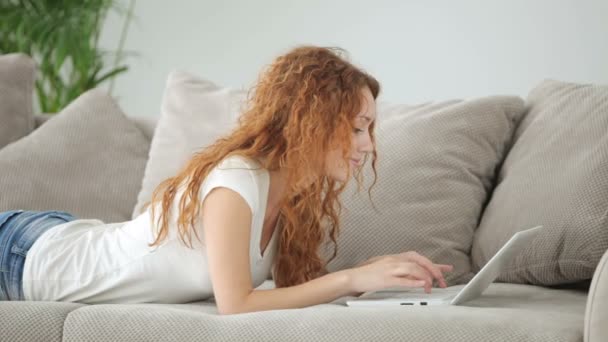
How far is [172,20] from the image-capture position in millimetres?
4211

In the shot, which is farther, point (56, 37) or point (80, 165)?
point (56, 37)

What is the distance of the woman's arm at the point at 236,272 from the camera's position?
1.71 meters

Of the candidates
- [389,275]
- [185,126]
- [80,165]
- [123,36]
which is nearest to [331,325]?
[389,275]

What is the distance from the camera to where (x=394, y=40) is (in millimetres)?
3715

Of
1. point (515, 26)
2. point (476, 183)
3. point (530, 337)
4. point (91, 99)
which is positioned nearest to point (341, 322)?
point (530, 337)

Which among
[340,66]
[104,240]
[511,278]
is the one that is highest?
[340,66]

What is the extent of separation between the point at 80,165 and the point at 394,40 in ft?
5.17

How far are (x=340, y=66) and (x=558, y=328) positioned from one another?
0.64 metres

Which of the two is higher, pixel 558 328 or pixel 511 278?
pixel 558 328

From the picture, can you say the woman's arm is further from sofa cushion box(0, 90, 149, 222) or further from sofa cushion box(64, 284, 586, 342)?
sofa cushion box(0, 90, 149, 222)

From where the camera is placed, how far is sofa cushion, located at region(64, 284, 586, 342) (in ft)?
4.86

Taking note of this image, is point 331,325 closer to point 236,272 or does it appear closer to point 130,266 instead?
point 236,272

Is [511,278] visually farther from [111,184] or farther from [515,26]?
[515,26]

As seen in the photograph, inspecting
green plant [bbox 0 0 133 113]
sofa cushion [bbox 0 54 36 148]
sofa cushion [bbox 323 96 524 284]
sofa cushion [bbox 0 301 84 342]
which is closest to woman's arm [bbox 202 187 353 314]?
sofa cushion [bbox 0 301 84 342]
